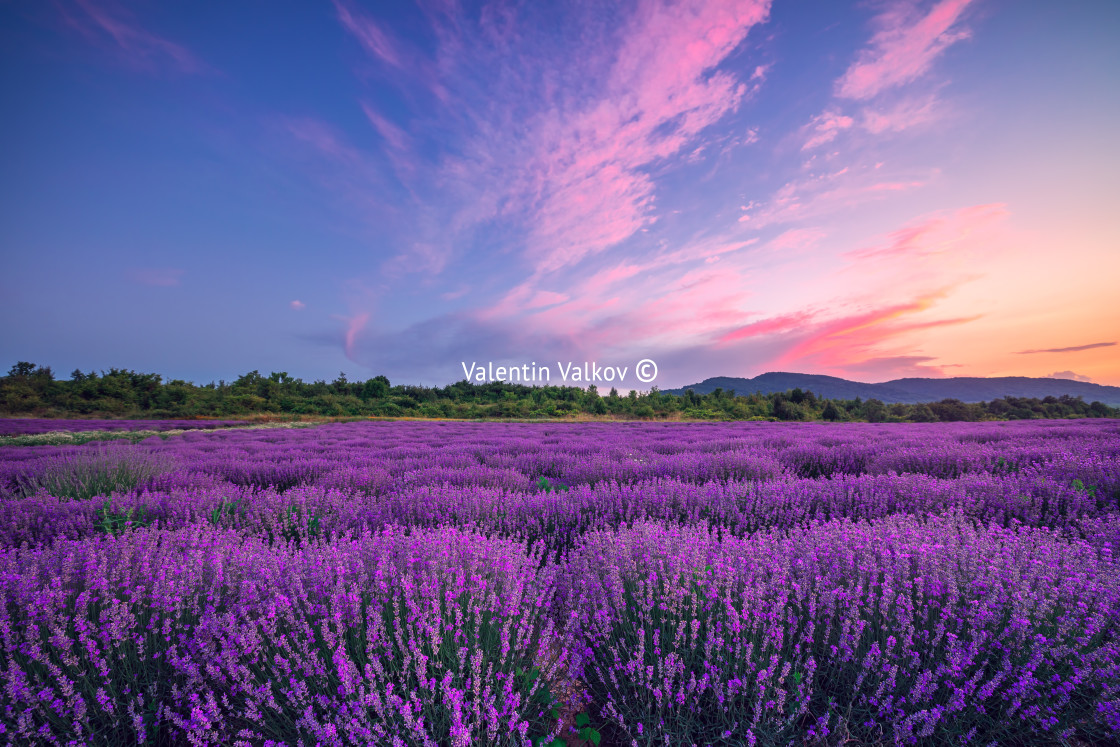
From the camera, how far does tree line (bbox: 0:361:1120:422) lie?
82.3 ft

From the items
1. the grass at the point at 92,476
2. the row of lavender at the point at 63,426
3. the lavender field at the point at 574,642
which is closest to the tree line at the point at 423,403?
the row of lavender at the point at 63,426

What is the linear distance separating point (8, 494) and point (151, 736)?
5363mm

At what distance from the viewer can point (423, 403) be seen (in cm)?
3719

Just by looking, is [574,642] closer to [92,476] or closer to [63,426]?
[92,476]

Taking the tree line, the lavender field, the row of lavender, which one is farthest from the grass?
the tree line

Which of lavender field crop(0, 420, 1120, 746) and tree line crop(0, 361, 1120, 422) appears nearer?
lavender field crop(0, 420, 1120, 746)

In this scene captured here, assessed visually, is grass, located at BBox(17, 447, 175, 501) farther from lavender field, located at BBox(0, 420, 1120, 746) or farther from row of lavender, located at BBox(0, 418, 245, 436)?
row of lavender, located at BBox(0, 418, 245, 436)

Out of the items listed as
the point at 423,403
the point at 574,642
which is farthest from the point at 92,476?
the point at 423,403

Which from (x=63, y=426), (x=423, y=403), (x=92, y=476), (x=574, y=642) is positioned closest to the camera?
(x=574, y=642)

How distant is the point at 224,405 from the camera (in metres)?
28.8

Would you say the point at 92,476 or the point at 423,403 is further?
the point at 423,403

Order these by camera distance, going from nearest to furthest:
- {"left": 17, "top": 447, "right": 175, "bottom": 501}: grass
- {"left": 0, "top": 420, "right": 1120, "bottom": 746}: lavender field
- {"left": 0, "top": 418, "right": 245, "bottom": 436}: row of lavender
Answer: {"left": 0, "top": 420, "right": 1120, "bottom": 746}: lavender field, {"left": 17, "top": 447, "right": 175, "bottom": 501}: grass, {"left": 0, "top": 418, "right": 245, "bottom": 436}: row of lavender

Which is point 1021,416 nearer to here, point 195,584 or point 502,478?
point 502,478

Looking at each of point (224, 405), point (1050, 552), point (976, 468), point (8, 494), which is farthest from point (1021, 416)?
point (224, 405)
